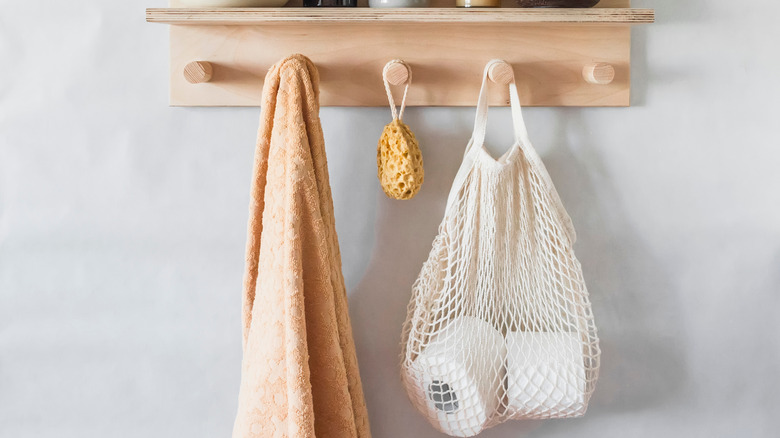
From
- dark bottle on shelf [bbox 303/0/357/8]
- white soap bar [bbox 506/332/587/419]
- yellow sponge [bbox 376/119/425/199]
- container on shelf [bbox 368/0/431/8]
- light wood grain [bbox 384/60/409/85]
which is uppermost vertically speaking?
dark bottle on shelf [bbox 303/0/357/8]

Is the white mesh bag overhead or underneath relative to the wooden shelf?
underneath

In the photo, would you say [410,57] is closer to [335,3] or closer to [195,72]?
[335,3]

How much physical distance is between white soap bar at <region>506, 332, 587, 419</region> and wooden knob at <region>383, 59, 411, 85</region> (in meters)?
0.36

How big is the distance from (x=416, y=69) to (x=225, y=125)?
11.0 inches

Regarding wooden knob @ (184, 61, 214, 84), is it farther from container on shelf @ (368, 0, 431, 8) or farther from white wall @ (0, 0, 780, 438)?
container on shelf @ (368, 0, 431, 8)

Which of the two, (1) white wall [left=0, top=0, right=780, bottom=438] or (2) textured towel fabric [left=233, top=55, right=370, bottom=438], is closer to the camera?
(2) textured towel fabric [left=233, top=55, right=370, bottom=438]

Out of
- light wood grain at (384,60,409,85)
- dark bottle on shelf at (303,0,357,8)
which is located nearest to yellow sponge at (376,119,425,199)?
light wood grain at (384,60,409,85)

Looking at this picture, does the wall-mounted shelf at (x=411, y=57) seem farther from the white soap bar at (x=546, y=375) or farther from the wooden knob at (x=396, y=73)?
the white soap bar at (x=546, y=375)

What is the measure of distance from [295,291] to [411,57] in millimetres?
354

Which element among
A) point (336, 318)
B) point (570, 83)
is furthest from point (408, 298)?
point (570, 83)

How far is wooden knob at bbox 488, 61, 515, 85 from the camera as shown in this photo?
793mm

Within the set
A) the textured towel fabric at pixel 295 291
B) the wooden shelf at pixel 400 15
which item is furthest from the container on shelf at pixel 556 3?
the textured towel fabric at pixel 295 291

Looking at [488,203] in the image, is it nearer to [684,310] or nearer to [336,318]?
[336,318]

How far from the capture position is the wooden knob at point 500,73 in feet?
2.60
